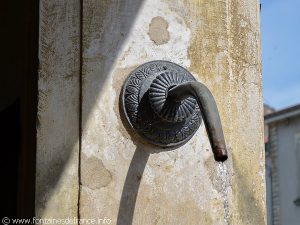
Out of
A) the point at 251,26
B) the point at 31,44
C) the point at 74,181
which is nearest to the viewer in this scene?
the point at 74,181

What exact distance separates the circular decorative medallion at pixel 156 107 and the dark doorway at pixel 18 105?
0.32m

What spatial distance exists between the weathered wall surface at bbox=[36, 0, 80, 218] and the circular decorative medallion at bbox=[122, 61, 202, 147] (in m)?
0.18

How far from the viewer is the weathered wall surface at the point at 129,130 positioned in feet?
7.42

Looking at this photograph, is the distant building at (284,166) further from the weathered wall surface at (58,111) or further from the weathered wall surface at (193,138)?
the weathered wall surface at (58,111)

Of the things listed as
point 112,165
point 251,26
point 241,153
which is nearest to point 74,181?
point 112,165

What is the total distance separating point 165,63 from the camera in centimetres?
243

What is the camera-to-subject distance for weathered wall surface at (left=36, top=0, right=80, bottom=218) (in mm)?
2213

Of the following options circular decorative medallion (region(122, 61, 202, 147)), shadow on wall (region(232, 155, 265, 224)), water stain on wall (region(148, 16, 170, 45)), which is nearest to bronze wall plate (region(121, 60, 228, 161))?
circular decorative medallion (region(122, 61, 202, 147))

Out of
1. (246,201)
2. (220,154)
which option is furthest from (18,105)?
(220,154)

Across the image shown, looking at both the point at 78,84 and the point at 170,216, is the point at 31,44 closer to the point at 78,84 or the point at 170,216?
the point at 78,84

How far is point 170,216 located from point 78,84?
531 millimetres

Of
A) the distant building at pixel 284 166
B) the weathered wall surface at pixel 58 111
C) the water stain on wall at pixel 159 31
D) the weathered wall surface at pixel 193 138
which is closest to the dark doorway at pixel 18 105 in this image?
the weathered wall surface at pixel 58 111

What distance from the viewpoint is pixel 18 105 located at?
2.89 meters

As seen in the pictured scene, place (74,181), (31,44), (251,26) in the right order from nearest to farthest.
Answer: (74,181), (31,44), (251,26)
